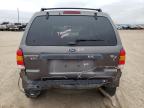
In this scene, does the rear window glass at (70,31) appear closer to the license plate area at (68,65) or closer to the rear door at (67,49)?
the rear door at (67,49)

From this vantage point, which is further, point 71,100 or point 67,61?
point 71,100

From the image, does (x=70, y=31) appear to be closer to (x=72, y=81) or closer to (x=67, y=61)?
(x=67, y=61)

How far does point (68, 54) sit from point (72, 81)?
51cm

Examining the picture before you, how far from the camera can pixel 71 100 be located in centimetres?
561

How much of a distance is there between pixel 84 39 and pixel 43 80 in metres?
1.08

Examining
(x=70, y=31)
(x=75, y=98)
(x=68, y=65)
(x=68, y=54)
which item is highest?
(x=70, y=31)

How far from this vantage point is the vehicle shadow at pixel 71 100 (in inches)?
207

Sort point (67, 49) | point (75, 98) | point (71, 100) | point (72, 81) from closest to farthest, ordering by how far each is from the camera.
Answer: point (67, 49)
point (72, 81)
point (71, 100)
point (75, 98)

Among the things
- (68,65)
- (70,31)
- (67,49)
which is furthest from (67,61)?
(70,31)

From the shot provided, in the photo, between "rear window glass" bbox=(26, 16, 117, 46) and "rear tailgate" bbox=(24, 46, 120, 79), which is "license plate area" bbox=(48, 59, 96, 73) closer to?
"rear tailgate" bbox=(24, 46, 120, 79)

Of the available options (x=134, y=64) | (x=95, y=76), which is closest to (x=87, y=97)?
(x=95, y=76)

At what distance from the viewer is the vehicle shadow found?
5.26 meters

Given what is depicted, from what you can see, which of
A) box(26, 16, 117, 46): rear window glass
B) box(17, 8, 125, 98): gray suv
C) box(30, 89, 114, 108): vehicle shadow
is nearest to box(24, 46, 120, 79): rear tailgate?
box(17, 8, 125, 98): gray suv

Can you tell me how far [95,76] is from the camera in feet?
15.0
